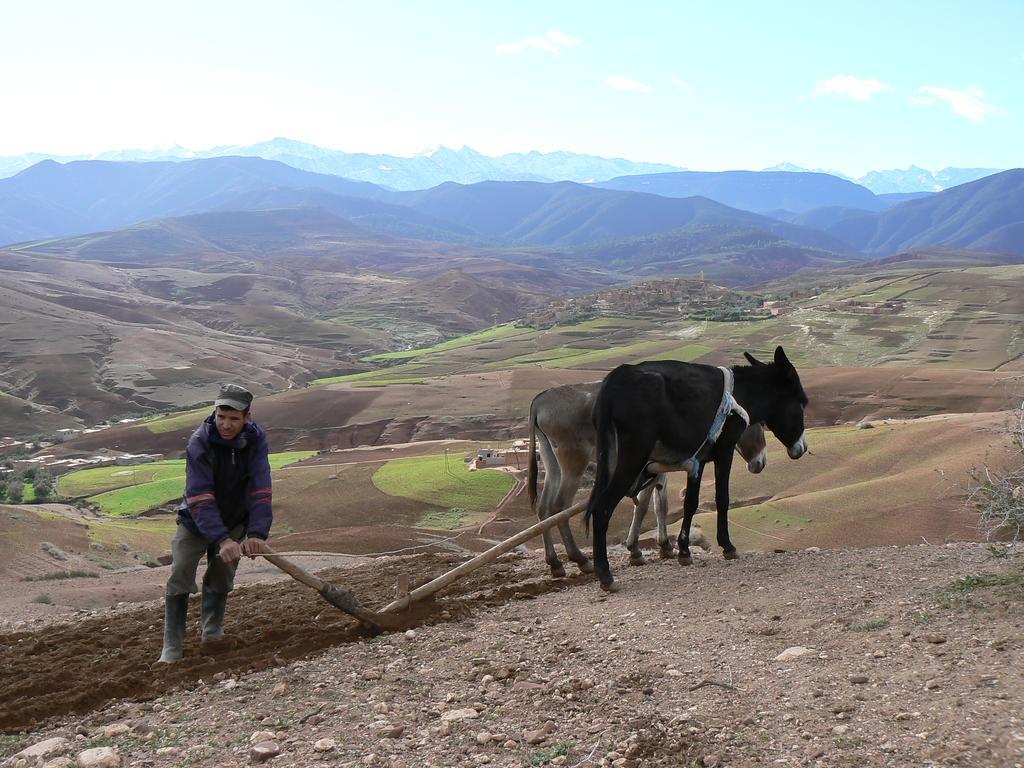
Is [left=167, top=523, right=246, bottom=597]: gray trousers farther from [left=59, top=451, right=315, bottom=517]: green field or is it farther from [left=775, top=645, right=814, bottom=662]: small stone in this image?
[left=59, top=451, right=315, bottom=517]: green field

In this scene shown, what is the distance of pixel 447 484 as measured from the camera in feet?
115

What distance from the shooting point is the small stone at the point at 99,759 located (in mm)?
4992

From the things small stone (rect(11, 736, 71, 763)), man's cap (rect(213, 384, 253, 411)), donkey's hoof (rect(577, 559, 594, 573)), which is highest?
man's cap (rect(213, 384, 253, 411))

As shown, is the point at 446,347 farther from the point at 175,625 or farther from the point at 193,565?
the point at 175,625

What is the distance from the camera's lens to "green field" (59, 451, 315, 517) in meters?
40.2

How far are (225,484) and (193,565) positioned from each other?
0.80m

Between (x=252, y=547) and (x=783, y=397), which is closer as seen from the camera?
(x=252, y=547)

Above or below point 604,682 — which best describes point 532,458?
above

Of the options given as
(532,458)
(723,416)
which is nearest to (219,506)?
(532,458)

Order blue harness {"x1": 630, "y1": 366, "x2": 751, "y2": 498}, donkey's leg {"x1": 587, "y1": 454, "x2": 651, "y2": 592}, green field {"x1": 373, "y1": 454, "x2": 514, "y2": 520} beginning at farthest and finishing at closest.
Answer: green field {"x1": 373, "y1": 454, "x2": 514, "y2": 520}, blue harness {"x1": 630, "y1": 366, "x2": 751, "y2": 498}, donkey's leg {"x1": 587, "y1": 454, "x2": 651, "y2": 592}

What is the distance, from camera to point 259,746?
502 centimetres

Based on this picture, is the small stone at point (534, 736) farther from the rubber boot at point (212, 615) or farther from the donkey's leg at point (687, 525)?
the donkey's leg at point (687, 525)

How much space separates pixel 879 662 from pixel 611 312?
12324 centimetres

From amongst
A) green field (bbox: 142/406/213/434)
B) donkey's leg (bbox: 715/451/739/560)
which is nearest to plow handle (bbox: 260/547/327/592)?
donkey's leg (bbox: 715/451/739/560)
